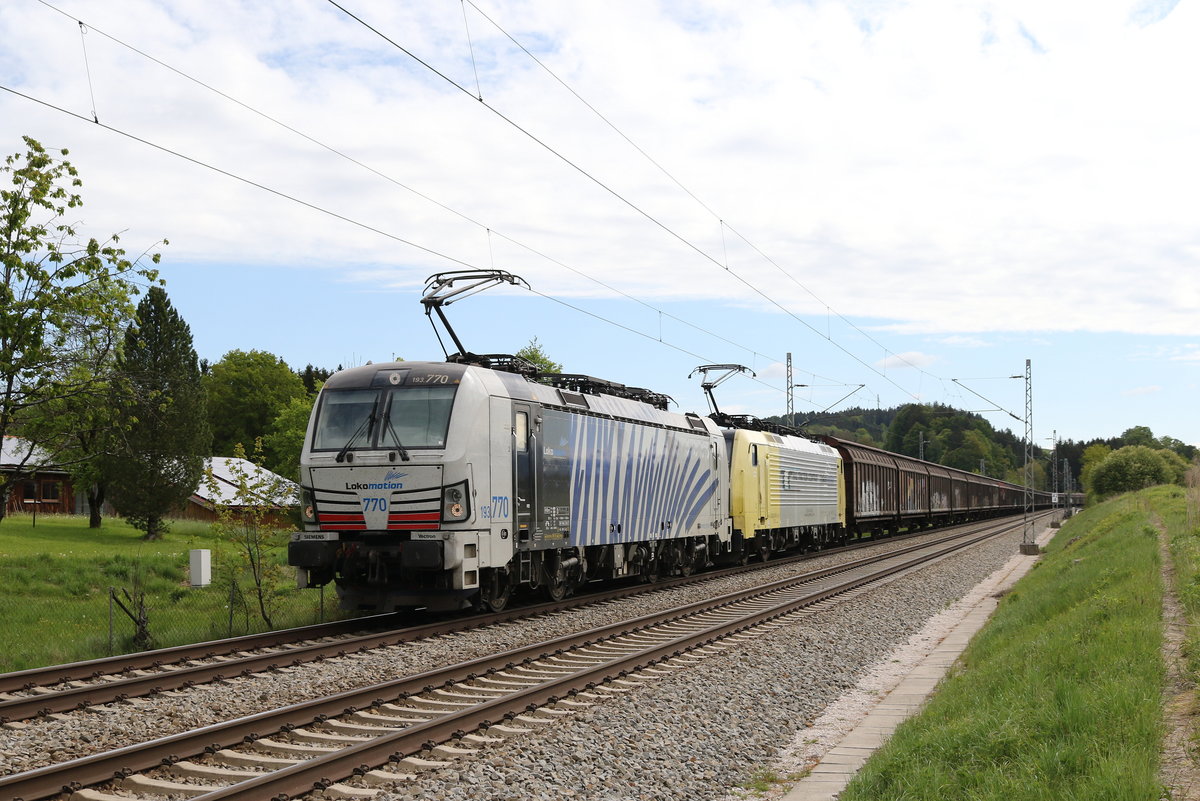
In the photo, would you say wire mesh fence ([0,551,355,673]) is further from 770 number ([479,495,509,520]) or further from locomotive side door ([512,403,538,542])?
locomotive side door ([512,403,538,542])

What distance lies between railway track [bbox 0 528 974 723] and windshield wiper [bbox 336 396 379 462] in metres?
2.26

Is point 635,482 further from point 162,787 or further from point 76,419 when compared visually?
point 162,787

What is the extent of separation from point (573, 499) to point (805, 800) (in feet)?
37.3

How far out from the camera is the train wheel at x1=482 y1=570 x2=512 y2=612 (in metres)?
16.2

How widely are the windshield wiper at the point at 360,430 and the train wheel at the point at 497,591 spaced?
9.35ft

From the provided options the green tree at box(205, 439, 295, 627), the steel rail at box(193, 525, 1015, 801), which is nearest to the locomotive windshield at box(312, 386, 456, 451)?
→ the green tree at box(205, 439, 295, 627)

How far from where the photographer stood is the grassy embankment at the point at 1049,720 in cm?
611

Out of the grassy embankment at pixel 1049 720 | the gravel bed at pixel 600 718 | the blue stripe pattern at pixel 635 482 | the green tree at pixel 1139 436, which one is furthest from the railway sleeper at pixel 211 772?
the green tree at pixel 1139 436

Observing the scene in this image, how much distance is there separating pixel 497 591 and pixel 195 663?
5.56m

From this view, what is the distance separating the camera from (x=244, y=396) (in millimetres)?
92250

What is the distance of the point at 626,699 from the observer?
1030cm

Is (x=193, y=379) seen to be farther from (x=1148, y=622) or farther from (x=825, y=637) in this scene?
(x=1148, y=622)

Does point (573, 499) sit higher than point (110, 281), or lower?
lower

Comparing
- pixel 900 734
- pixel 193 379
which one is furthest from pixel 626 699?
pixel 193 379
